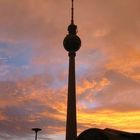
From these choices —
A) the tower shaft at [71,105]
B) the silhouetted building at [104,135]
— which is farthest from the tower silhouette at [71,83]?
the silhouetted building at [104,135]

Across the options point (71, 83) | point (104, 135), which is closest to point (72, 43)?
point (71, 83)

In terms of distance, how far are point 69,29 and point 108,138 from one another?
102 metres

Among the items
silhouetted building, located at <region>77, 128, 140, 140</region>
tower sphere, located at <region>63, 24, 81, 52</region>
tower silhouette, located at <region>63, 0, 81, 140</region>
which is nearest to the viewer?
silhouetted building, located at <region>77, 128, 140, 140</region>

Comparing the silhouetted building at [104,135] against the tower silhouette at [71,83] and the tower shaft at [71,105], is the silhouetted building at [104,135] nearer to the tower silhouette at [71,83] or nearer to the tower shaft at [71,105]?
the tower shaft at [71,105]

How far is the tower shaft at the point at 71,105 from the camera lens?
12081 cm

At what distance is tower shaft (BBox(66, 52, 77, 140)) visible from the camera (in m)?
121

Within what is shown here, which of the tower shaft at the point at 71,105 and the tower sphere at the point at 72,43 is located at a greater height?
the tower sphere at the point at 72,43

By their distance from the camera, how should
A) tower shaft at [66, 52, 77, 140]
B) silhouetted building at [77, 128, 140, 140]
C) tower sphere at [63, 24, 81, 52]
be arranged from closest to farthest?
silhouetted building at [77, 128, 140, 140] < tower shaft at [66, 52, 77, 140] < tower sphere at [63, 24, 81, 52]

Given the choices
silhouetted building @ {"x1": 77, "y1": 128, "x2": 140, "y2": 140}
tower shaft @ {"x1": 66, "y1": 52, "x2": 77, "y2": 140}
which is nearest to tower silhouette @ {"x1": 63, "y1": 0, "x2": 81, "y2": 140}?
tower shaft @ {"x1": 66, "y1": 52, "x2": 77, "y2": 140}

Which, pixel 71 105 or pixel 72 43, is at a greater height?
pixel 72 43

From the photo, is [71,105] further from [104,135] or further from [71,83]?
[104,135]

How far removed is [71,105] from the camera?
12450 cm

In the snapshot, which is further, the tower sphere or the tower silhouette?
the tower sphere

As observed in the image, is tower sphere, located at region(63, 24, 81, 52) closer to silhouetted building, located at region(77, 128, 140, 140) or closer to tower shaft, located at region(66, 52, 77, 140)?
tower shaft, located at region(66, 52, 77, 140)
